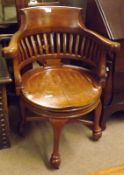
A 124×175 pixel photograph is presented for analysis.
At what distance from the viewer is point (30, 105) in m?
1.49

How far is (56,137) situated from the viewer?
151cm

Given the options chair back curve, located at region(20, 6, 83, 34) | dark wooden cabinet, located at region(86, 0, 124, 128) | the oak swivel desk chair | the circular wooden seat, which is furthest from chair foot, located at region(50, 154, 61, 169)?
chair back curve, located at region(20, 6, 83, 34)

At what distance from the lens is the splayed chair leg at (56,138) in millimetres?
1467

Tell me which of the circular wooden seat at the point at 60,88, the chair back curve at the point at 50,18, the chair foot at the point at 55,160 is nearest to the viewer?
the circular wooden seat at the point at 60,88

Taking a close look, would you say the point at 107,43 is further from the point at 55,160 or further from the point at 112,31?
the point at 55,160

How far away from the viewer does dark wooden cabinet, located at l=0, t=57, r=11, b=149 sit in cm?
147

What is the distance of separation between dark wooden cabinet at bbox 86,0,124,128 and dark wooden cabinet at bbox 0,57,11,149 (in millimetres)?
673

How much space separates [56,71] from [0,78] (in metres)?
0.44

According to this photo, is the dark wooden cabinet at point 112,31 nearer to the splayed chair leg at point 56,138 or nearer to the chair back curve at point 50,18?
the chair back curve at point 50,18

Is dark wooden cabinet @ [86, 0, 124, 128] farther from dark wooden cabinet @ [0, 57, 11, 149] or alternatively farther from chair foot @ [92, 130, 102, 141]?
dark wooden cabinet @ [0, 57, 11, 149]

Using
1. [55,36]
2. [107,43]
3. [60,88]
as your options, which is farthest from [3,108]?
[107,43]

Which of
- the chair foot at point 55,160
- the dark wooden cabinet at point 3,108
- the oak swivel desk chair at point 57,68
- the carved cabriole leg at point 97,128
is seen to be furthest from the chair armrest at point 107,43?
the chair foot at point 55,160

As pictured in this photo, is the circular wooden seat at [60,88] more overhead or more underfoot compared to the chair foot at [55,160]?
more overhead

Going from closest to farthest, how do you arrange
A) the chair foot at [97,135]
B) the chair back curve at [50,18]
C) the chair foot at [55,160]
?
the chair foot at [55,160]
the chair back curve at [50,18]
the chair foot at [97,135]
